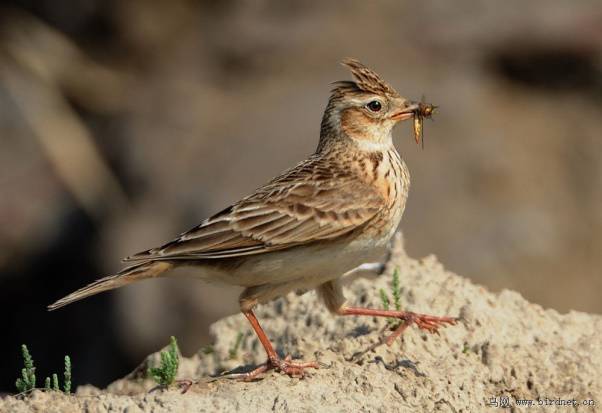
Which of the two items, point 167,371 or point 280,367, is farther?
point 280,367

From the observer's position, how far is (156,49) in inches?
825

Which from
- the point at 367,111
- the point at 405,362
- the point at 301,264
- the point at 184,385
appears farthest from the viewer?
the point at 367,111

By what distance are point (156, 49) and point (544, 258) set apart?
342 inches

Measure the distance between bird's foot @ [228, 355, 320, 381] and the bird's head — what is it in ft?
6.01

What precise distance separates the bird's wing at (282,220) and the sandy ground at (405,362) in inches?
29.1

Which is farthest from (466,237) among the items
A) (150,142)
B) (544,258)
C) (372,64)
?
(150,142)

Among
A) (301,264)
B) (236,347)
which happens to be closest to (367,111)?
(301,264)

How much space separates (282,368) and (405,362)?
2.62 ft

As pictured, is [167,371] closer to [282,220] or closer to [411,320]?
[282,220]

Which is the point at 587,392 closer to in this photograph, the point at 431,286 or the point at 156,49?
the point at 431,286

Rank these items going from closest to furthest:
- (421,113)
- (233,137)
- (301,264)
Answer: (301,264) → (421,113) → (233,137)

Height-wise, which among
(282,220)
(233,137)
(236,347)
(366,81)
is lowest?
(236,347)

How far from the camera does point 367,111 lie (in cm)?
829

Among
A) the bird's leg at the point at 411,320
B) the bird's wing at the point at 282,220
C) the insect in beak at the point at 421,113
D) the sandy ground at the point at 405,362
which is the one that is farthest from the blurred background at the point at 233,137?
the bird's leg at the point at 411,320
